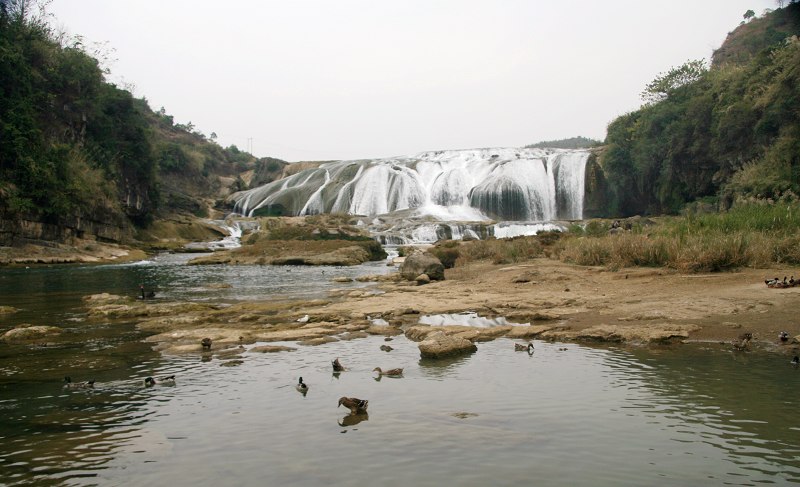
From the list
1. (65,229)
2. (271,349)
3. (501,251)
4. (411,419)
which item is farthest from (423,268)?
(65,229)

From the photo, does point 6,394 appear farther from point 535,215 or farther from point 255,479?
point 535,215

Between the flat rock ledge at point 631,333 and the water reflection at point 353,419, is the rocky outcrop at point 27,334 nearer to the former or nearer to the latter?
the water reflection at point 353,419

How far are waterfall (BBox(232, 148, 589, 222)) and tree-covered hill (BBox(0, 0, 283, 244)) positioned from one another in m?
9.98

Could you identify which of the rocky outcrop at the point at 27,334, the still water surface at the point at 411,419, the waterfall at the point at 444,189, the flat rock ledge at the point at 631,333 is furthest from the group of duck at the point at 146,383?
the waterfall at the point at 444,189

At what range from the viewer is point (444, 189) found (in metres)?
47.0

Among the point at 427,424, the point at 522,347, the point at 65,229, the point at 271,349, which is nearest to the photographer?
the point at 427,424

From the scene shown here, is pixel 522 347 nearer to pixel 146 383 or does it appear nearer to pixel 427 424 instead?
pixel 427 424

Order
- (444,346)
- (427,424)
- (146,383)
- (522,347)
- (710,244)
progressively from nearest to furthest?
(427,424), (146,383), (444,346), (522,347), (710,244)

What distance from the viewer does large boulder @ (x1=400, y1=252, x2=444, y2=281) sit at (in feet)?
55.6

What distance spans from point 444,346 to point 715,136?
34.0 metres

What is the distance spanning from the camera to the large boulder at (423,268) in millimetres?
16938

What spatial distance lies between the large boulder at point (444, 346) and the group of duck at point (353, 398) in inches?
32.1

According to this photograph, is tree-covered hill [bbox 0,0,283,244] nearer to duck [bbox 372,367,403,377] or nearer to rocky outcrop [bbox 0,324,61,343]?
rocky outcrop [bbox 0,324,61,343]

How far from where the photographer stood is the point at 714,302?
9.05 m
